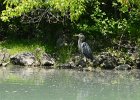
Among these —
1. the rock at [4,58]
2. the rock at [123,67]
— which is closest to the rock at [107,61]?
the rock at [123,67]

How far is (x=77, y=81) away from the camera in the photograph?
38.7 ft

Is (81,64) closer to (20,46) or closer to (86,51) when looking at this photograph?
(86,51)

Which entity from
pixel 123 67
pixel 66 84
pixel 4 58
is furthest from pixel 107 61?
pixel 4 58

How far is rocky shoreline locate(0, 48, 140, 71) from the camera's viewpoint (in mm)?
14125

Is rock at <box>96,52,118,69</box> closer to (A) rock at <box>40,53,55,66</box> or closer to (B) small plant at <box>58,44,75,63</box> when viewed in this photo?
(B) small plant at <box>58,44,75,63</box>

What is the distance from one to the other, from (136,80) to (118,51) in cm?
291

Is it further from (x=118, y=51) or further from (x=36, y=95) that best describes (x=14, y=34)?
(x=36, y=95)

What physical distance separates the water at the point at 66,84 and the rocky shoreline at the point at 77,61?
53 centimetres

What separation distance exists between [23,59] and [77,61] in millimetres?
1735

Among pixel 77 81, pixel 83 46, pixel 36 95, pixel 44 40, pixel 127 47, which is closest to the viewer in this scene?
pixel 36 95

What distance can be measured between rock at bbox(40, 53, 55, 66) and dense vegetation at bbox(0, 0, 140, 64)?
0.37 meters

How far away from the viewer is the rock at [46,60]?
14.4 m

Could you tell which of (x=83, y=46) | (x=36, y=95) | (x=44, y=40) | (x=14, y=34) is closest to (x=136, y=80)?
(x=83, y=46)

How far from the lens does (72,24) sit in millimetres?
16156
